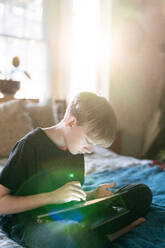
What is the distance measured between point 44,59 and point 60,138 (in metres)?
2.23

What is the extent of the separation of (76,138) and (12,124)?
1025 millimetres

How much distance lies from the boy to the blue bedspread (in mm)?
54

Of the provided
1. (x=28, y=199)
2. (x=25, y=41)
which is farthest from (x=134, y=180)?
(x=25, y=41)

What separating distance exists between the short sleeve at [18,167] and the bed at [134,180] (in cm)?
17

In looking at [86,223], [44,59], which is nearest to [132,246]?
[86,223]

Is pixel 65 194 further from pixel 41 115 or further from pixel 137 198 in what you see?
pixel 41 115

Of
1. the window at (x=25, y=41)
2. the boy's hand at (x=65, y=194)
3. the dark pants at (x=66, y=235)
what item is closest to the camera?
the dark pants at (x=66, y=235)

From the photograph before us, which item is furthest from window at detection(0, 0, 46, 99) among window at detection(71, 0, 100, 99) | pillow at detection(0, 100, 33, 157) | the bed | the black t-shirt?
the black t-shirt

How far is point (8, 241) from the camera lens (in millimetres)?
818

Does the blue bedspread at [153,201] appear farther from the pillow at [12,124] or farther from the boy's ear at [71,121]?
the pillow at [12,124]

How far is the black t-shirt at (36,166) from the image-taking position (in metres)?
0.84

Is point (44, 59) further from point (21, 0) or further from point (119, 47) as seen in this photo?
point (119, 47)

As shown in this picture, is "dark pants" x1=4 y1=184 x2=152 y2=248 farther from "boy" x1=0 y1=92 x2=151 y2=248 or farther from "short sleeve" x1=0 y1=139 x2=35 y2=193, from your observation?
"short sleeve" x1=0 y1=139 x2=35 y2=193

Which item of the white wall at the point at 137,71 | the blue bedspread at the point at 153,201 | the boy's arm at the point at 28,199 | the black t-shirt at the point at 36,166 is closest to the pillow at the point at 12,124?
the blue bedspread at the point at 153,201
